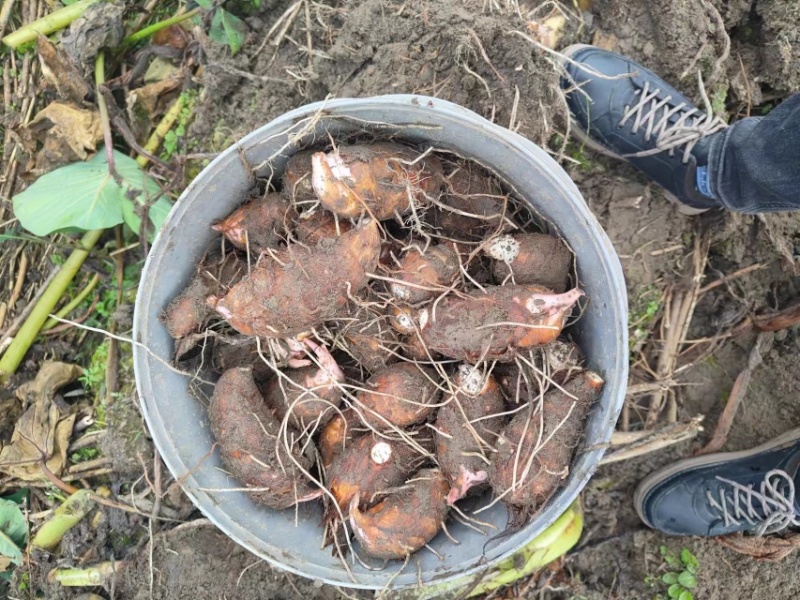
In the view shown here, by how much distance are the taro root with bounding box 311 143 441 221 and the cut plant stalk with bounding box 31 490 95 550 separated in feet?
3.66

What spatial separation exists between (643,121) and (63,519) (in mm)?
1915

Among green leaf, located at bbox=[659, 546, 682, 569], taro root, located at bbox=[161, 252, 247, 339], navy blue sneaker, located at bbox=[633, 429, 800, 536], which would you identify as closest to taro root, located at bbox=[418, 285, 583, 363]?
taro root, located at bbox=[161, 252, 247, 339]

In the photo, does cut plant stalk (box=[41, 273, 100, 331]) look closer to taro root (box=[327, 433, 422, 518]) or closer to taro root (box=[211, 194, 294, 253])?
taro root (box=[211, 194, 294, 253])

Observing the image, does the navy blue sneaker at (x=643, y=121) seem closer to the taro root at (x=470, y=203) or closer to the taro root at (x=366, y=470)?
the taro root at (x=470, y=203)

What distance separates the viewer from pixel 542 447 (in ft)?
4.18

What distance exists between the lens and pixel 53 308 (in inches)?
70.9

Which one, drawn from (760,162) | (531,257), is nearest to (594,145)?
(760,162)

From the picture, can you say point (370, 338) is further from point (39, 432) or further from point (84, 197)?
point (39, 432)

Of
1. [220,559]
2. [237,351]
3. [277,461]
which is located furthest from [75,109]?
[220,559]

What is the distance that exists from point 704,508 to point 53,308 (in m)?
1.98

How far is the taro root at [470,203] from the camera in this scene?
1.37 metres

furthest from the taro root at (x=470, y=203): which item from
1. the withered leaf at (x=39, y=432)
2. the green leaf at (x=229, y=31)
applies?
the withered leaf at (x=39, y=432)

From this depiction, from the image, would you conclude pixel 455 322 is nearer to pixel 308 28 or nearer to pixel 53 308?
pixel 308 28

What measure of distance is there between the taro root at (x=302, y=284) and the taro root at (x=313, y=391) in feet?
0.54
